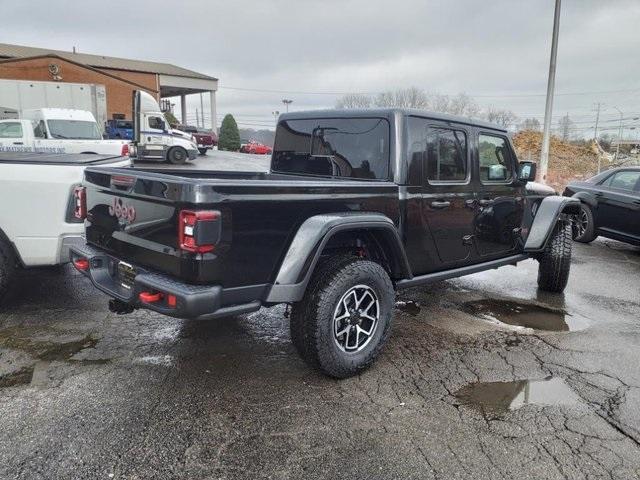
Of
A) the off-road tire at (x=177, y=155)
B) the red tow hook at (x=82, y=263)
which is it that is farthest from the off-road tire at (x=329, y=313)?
the off-road tire at (x=177, y=155)

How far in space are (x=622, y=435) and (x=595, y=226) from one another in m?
6.57

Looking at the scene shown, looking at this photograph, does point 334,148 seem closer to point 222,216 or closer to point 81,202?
point 222,216

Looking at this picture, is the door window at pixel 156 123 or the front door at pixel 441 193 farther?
the door window at pixel 156 123

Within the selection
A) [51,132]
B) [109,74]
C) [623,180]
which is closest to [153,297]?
[623,180]

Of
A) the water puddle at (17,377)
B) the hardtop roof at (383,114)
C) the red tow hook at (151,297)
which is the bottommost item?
the water puddle at (17,377)

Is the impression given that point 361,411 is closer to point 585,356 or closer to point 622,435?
point 622,435

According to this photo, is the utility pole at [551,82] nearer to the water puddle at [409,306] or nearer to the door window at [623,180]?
the door window at [623,180]

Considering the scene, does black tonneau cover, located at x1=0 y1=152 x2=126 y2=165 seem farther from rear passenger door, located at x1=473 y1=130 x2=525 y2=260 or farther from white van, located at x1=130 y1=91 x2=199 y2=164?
white van, located at x1=130 y1=91 x2=199 y2=164

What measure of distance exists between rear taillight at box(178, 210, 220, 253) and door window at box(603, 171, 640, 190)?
7.88m

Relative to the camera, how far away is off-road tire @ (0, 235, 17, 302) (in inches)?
167

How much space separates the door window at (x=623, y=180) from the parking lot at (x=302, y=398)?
4138mm

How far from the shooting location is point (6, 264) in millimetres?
4254

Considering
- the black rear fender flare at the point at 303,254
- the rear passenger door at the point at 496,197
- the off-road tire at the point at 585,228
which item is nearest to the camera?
the black rear fender flare at the point at 303,254

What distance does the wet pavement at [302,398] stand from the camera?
2570mm
